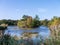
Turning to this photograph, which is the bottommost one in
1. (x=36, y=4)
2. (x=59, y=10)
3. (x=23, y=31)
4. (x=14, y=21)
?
(x=23, y=31)

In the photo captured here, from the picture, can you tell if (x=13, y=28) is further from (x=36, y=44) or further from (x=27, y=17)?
(x=36, y=44)

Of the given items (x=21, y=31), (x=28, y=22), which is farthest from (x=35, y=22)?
(x=21, y=31)

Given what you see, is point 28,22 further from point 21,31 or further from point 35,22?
point 21,31

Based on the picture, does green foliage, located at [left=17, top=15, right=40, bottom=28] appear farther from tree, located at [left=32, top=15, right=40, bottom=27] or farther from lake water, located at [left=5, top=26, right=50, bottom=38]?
lake water, located at [left=5, top=26, right=50, bottom=38]

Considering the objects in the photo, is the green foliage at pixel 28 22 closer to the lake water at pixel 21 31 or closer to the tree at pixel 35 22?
the tree at pixel 35 22

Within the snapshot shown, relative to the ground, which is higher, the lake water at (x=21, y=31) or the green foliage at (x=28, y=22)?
the green foliage at (x=28, y=22)

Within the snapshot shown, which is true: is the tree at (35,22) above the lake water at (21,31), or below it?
above

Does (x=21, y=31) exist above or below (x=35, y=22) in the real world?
below

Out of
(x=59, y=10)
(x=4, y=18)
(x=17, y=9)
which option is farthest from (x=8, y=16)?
(x=59, y=10)

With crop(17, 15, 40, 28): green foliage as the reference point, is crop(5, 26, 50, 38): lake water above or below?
below

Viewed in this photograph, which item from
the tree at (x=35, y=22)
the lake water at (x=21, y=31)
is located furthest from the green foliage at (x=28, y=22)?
the lake water at (x=21, y=31)

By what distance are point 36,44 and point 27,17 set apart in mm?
687

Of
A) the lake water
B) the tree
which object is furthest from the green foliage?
the lake water

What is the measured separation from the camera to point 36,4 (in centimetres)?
269
